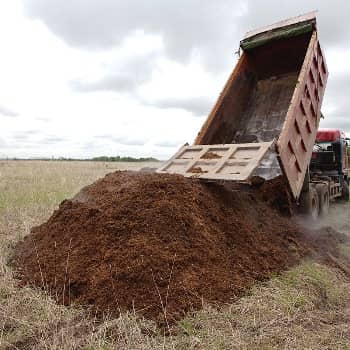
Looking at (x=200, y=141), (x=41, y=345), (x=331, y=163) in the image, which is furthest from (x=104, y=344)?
(x=331, y=163)

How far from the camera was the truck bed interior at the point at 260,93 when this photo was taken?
26.2ft

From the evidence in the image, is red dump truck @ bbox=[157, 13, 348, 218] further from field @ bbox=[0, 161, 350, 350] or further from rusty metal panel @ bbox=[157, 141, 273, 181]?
field @ bbox=[0, 161, 350, 350]

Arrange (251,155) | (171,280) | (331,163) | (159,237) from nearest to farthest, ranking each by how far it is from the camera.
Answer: (171,280) < (159,237) < (251,155) < (331,163)

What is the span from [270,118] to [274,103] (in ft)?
1.34

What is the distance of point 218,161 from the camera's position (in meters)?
5.82

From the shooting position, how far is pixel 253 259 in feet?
16.5

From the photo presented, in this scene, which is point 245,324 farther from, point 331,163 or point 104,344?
point 331,163

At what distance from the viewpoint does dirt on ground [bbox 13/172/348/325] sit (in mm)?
4105

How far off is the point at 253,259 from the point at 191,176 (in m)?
1.49

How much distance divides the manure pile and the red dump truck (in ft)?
2.19

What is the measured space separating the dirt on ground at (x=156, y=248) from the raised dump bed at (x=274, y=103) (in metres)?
0.81

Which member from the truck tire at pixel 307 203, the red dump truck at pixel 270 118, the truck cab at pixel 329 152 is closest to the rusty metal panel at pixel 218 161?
the red dump truck at pixel 270 118

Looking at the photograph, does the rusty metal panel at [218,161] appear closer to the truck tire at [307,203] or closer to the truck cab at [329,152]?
the truck tire at [307,203]

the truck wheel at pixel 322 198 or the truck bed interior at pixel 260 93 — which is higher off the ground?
the truck bed interior at pixel 260 93
